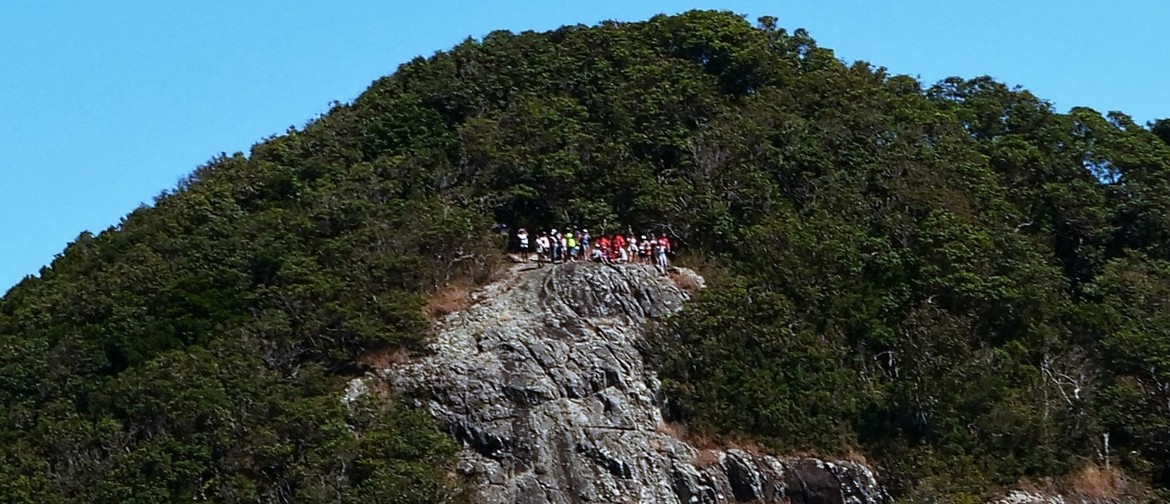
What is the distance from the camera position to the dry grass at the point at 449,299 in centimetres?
4984

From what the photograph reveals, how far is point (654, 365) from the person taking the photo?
48.3m

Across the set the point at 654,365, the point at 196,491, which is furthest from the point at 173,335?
the point at 654,365

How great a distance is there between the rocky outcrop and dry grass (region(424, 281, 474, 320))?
593mm

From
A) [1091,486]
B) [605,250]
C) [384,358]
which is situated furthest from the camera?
[605,250]

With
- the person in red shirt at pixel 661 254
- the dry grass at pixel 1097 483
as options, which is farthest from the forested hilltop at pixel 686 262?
the person in red shirt at pixel 661 254

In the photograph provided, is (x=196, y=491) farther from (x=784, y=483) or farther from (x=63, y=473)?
(x=784, y=483)

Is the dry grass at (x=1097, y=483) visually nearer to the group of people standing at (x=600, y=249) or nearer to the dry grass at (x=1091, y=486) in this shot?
the dry grass at (x=1091, y=486)

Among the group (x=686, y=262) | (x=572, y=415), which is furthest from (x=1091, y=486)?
(x=572, y=415)

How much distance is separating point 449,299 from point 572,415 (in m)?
5.80

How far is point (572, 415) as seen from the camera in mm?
46281

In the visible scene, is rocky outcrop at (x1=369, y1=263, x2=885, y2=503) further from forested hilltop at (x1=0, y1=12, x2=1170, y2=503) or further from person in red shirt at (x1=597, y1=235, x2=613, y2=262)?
person in red shirt at (x1=597, y1=235, x2=613, y2=262)

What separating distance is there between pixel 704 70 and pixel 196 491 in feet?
78.0

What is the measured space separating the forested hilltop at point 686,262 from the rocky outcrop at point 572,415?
0.91 m

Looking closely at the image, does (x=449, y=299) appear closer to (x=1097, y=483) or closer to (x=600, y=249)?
(x=600, y=249)
